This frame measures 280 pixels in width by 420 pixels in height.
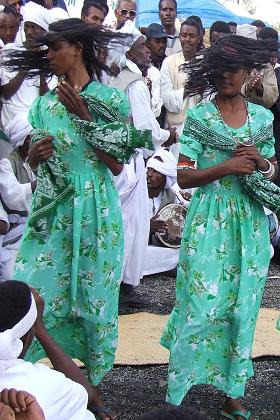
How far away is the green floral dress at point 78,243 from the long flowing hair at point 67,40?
154 millimetres

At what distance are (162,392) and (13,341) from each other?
207 cm

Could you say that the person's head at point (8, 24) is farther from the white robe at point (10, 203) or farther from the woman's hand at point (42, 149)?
the woman's hand at point (42, 149)

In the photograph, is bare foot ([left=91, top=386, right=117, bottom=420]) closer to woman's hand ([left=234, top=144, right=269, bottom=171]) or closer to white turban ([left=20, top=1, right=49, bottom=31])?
woman's hand ([left=234, top=144, right=269, bottom=171])

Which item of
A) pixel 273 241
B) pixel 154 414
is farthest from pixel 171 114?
pixel 154 414

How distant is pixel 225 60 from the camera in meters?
3.86

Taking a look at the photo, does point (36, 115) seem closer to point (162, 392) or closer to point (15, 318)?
point (162, 392)

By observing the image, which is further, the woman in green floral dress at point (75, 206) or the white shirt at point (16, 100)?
the white shirt at point (16, 100)

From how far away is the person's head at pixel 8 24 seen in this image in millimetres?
7383

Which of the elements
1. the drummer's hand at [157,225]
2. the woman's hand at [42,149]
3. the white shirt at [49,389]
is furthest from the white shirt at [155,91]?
the white shirt at [49,389]

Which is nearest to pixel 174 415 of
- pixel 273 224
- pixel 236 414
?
pixel 236 414

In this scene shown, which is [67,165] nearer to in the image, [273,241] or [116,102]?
[116,102]

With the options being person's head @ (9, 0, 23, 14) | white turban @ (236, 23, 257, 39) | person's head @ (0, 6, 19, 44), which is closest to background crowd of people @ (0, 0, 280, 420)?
white turban @ (236, 23, 257, 39)

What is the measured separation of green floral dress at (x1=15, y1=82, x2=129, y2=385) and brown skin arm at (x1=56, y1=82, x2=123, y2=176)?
76 millimetres

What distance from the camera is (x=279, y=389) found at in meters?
4.41
